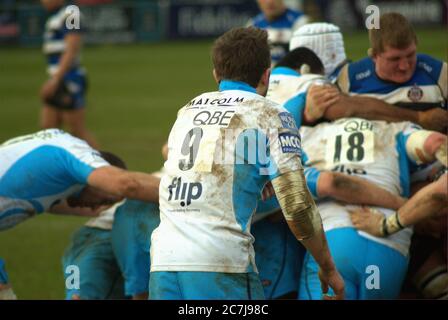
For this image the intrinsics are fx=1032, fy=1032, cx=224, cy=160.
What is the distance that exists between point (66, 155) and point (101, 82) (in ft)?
57.6

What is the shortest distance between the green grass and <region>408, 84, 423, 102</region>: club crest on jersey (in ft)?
10.4

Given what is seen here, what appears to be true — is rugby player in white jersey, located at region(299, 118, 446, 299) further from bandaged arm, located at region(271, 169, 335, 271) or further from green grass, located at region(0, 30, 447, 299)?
green grass, located at region(0, 30, 447, 299)

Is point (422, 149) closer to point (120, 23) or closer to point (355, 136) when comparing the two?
point (355, 136)

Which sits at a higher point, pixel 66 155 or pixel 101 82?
pixel 66 155

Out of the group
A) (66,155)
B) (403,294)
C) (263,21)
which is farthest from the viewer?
(263,21)

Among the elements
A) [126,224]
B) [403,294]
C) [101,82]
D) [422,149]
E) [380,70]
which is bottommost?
[101,82]

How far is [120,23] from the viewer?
30.7m

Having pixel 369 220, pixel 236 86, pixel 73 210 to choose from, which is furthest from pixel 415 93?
pixel 73 210

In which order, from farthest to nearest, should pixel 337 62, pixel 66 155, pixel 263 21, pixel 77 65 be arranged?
1. pixel 77 65
2. pixel 263 21
3. pixel 337 62
4. pixel 66 155

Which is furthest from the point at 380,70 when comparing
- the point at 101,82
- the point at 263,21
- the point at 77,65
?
the point at 101,82

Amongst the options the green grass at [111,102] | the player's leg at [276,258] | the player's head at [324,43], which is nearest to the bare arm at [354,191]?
the player's leg at [276,258]

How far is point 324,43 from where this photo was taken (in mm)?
7184

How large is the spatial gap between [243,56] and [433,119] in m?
2.23

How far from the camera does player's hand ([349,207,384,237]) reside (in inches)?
246
